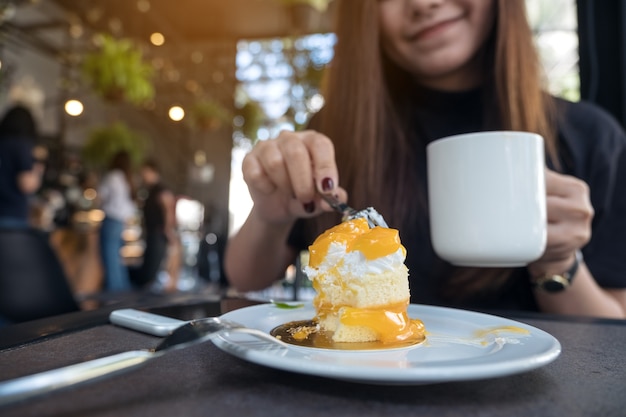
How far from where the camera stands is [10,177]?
2.97 m

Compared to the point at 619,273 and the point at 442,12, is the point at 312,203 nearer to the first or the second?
the point at 442,12

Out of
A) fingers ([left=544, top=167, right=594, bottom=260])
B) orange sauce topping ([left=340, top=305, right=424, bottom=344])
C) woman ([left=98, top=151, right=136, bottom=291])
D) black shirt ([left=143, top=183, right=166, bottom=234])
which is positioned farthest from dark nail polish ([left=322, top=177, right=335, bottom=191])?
black shirt ([left=143, top=183, right=166, bottom=234])

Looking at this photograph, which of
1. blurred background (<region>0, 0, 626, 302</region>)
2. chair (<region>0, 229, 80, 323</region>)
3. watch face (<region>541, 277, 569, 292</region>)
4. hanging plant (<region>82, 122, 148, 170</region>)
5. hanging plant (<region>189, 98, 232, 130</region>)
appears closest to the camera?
watch face (<region>541, 277, 569, 292</region>)

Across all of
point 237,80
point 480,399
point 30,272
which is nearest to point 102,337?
point 480,399

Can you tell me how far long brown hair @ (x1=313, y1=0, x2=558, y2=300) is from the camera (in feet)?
3.71

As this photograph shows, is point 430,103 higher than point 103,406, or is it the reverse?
point 430,103

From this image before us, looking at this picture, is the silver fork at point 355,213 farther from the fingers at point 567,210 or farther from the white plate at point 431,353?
the fingers at point 567,210

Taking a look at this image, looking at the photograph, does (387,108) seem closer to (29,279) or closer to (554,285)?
(554,285)

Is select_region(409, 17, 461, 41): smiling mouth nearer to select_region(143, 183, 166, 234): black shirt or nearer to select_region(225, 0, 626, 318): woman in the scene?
select_region(225, 0, 626, 318): woman

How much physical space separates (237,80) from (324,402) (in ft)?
31.3

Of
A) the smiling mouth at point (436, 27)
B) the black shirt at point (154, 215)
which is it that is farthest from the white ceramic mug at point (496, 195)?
the black shirt at point (154, 215)

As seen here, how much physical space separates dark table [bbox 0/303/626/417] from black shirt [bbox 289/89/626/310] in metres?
0.68

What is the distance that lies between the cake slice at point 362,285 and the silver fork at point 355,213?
0.44 feet

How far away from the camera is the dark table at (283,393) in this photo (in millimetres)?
324
